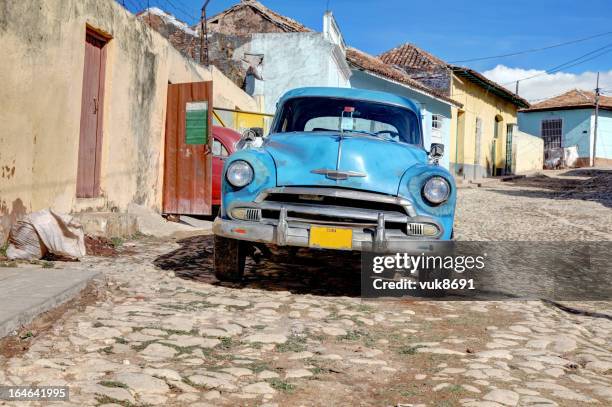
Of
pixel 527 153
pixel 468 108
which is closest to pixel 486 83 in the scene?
pixel 468 108

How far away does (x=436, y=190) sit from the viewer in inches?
190

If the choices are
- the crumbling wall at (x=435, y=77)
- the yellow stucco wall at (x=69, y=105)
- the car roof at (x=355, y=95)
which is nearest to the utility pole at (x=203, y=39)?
the yellow stucco wall at (x=69, y=105)

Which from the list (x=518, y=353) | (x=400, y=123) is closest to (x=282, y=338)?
(x=518, y=353)

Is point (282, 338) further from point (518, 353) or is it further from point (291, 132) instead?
point (291, 132)

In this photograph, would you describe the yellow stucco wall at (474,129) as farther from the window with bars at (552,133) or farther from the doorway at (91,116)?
the doorway at (91,116)

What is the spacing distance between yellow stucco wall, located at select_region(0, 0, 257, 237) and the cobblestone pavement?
1.71 meters

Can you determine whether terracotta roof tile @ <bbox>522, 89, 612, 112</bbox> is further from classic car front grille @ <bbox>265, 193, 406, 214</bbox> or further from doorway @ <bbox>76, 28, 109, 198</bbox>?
classic car front grille @ <bbox>265, 193, 406, 214</bbox>

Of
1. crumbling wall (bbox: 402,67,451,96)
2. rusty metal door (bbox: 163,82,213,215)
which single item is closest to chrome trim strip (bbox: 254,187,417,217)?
rusty metal door (bbox: 163,82,213,215)

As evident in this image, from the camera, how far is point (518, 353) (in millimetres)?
3594

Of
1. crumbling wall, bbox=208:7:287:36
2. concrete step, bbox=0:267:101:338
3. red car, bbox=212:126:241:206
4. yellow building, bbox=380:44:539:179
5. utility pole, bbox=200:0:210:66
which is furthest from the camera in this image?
yellow building, bbox=380:44:539:179

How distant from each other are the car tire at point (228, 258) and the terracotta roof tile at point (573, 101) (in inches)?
1527

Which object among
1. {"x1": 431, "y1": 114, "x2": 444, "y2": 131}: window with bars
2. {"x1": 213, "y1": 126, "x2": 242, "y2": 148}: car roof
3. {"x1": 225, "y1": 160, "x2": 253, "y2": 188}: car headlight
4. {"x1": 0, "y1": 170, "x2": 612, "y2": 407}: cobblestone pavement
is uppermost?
{"x1": 431, "y1": 114, "x2": 444, "y2": 131}: window with bars

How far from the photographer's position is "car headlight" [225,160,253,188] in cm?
490

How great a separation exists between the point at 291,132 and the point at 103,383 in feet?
11.2
